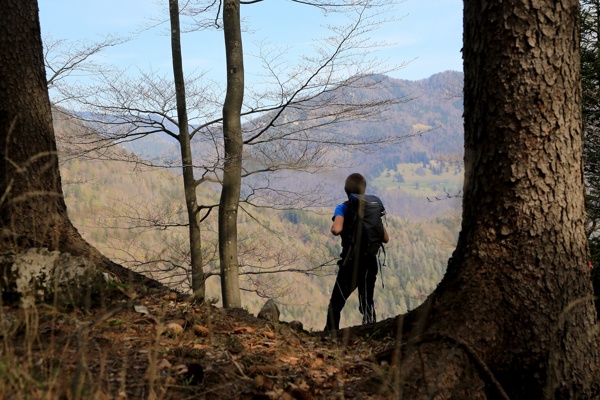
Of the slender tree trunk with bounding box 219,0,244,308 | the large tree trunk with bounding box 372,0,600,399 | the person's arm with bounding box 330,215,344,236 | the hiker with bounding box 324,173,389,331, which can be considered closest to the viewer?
the large tree trunk with bounding box 372,0,600,399

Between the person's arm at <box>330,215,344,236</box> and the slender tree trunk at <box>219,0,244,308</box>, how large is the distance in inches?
132

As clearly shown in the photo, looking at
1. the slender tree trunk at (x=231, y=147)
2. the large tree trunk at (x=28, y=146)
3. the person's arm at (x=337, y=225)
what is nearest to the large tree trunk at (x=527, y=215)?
the person's arm at (x=337, y=225)

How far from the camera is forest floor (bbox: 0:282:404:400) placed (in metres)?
2.01

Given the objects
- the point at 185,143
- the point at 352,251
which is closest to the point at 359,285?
the point at 352,251

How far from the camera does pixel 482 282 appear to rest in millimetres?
3240

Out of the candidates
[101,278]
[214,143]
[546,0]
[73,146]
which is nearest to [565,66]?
[546,0]

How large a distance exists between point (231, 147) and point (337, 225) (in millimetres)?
3704

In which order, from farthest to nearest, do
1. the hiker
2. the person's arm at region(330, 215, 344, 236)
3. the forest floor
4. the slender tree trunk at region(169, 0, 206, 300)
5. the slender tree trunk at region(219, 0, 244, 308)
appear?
the slender tree trunk at region(169, 0, 206, 300) → the slender tree trunk at region(219, 0, 244, 308) → the hiker → the person's arm at region(330, 215, 344, 236) → the forest floor

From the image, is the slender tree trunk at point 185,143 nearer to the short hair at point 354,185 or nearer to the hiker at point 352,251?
the hiker at point 352,251

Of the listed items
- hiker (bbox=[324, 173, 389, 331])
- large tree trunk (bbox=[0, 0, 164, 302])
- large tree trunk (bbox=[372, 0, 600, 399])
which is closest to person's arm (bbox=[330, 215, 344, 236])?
hiker (bbox=[324, 173, 389, 331])

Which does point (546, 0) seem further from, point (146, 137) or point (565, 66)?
point (146, 137)

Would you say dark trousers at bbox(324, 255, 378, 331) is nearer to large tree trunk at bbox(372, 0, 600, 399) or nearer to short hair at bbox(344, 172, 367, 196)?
short hair at bbox(344, 172, 367, 196)

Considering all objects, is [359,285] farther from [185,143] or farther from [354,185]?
[185,143]

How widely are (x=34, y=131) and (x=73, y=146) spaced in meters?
5.65
